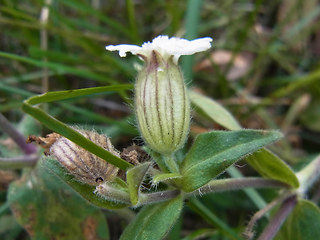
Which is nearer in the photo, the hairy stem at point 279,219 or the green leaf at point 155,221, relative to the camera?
the green leaf at point 155,221

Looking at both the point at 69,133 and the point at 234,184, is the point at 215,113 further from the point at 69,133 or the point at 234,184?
the point at 69,133

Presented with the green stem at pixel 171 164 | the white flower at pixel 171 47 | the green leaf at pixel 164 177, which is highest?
the white flower at pixel 171 47

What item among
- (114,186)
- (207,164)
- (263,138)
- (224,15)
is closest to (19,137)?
(114,186)

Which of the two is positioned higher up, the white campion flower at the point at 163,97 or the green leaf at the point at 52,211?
the white campion flower at the point at 163,97

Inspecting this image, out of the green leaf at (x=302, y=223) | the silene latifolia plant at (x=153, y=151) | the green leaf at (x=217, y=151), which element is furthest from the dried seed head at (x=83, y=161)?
the green leaf at (x=302, y=223)

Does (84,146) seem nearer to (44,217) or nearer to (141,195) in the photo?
(141,195)

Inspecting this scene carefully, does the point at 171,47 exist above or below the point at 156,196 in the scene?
above

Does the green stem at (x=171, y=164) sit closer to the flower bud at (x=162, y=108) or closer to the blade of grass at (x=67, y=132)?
the flower bud at (x=162, y=108)

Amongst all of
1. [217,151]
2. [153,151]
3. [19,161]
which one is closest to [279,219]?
[217,151]
